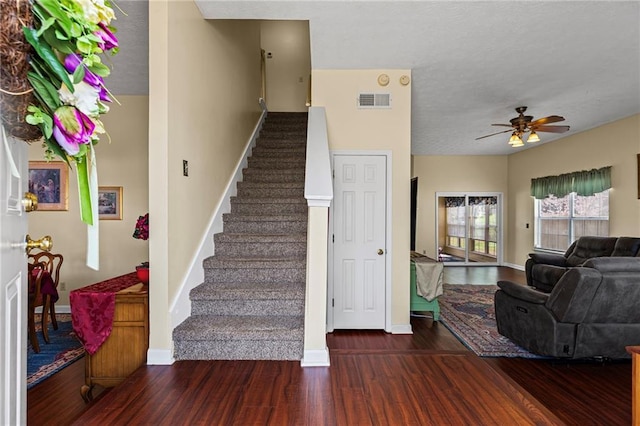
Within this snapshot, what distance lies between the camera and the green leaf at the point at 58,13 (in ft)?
2.72

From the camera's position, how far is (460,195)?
9.16 m

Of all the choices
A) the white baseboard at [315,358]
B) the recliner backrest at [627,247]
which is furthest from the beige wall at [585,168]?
the white baseboard at [315,358]

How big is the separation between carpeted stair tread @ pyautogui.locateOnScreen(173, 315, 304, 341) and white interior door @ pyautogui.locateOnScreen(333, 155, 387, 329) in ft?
4.76

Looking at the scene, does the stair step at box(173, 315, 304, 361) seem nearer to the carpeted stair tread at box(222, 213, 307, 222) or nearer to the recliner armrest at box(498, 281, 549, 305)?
the carpeted stair tread at box(222, 213, 307, 222)

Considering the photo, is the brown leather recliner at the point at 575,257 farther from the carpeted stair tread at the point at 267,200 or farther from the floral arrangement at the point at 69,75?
the floral arrangement at the point at 69,75

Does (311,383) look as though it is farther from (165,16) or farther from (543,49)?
(543,49)

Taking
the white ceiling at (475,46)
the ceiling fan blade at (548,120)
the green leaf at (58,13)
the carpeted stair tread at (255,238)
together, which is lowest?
the carpeted stair tread at (255,238)

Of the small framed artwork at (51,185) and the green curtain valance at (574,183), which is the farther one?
the green curtain valance at (574,183)

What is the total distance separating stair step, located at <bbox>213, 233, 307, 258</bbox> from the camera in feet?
11.4

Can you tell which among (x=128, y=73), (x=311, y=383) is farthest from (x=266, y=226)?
(x=128, y=73)

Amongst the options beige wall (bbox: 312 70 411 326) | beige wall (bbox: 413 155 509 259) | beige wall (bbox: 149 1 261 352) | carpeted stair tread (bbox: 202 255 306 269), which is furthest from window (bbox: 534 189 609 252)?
beige wall (bbox: 149 1 261 352)

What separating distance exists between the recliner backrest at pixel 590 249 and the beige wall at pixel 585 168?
1.60 ft

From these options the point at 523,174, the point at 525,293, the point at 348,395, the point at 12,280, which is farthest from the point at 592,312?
the point at 523,174

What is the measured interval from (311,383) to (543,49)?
3.83 metres
